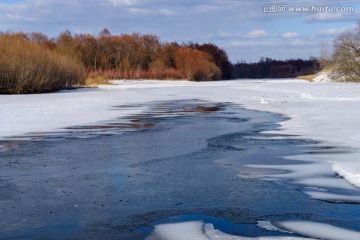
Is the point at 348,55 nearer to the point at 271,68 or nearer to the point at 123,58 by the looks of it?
the point at 123,58

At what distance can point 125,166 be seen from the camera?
297 inches

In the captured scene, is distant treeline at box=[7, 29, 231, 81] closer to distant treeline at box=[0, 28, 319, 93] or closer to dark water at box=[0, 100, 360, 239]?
distant treeline at box=[0, 28, 319, 93]

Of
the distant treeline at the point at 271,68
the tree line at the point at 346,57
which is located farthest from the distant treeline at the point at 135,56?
the distant treeline at the point at 271,68

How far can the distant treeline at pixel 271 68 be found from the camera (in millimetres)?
125894

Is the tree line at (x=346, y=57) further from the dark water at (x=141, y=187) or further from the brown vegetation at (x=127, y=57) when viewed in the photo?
the dark water at (x=141, y=187)

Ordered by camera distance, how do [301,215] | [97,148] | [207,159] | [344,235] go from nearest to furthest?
[344,235] → [301,215] → [207,159] → [97,148]

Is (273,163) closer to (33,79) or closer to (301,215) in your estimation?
(301,215)

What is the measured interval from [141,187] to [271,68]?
129590 millimetres

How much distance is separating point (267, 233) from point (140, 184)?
2275 millimetres

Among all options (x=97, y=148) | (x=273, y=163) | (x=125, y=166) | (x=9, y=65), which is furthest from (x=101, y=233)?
(x=9, y=65)

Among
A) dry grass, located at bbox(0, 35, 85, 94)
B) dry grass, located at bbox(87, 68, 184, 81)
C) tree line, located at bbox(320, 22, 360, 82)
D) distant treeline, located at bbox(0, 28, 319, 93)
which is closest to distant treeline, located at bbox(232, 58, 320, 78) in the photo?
distant treeline, located at bbox(0, 28, 319, 93)

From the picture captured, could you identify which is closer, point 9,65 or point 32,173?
point 32,173

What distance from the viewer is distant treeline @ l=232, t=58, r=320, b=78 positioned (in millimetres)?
125894

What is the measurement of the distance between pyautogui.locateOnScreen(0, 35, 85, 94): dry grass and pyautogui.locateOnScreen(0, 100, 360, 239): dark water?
1926 cm
